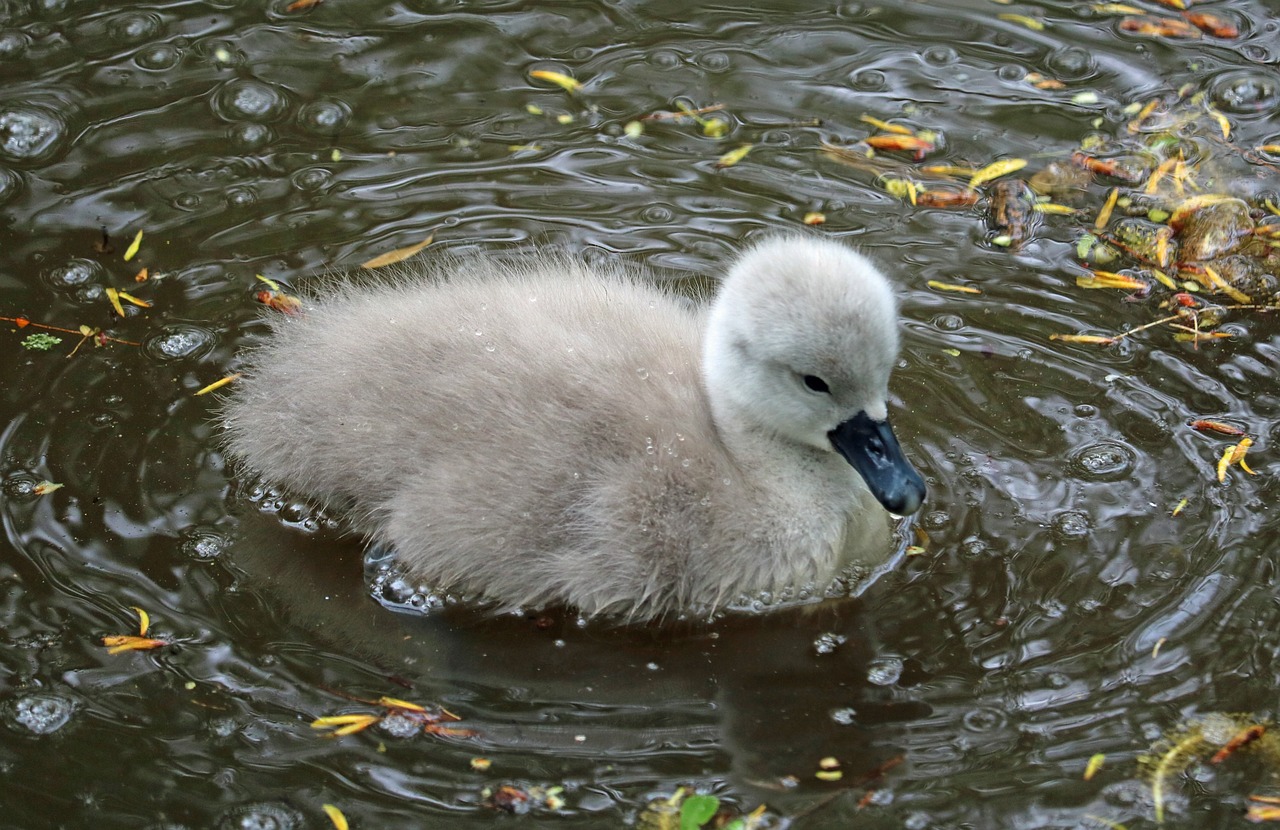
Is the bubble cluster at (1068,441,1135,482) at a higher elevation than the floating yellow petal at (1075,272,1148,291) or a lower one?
lower

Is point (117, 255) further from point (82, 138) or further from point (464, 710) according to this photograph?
point (464, 710)

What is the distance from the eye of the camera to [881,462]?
3.59 metres

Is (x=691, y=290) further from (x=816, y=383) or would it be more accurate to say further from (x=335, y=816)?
(x=335, y=816)

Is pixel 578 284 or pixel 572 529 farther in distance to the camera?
pixel 578 284

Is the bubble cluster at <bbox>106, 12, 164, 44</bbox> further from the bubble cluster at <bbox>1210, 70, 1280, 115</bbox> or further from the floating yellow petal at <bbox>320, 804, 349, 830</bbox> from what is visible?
the bubble cluster at <bbox>1210, 70, 1280, 115</bbox>

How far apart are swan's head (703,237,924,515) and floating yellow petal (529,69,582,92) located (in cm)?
223

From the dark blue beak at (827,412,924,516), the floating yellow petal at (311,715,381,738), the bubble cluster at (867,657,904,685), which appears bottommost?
the floating yellow petal at (311,715,381,738)

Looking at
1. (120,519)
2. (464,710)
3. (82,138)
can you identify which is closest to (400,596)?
(464,710)

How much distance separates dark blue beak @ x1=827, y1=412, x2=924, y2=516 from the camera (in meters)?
3.52

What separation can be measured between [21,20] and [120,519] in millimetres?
2966

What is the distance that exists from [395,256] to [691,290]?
102 centimetres

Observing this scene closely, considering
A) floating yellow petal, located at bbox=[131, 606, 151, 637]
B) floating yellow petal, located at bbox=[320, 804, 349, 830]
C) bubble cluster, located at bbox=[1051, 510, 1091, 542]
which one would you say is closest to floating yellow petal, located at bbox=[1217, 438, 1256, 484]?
bubble cluster, located at bbox=[1051, 510, 1091, 542]

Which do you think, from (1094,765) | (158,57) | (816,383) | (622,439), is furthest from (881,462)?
(158,57)

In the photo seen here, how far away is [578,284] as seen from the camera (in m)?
4.12
